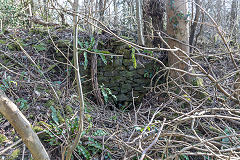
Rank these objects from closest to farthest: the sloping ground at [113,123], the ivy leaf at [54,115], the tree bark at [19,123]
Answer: the tree bark at [19,123] → the sloping ground at [113,123] → the ivy leaf at [54,115]

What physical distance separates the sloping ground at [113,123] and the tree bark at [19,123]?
1.27ft

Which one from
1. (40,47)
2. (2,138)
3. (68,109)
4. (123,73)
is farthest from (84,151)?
(40,47)

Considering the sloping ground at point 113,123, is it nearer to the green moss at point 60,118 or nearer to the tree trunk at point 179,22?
the green moss at point 60,118

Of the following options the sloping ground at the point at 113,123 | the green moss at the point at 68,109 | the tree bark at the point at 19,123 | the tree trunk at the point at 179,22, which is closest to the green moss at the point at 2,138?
the sloping ground at the point at 113,123

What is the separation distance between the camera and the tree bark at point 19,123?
119cm

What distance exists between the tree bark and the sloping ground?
39 centimetres

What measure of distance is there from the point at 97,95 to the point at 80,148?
189cm

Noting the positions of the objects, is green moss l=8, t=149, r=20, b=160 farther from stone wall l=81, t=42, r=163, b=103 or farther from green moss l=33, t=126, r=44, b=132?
stone wall l=81, t=42, r=163, b=103

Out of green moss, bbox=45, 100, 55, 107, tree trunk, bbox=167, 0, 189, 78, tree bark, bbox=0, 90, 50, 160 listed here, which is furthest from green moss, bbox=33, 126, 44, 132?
tree trunk, bbox=167, 0, 189, 78

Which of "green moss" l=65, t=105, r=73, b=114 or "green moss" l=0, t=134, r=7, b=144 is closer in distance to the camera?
"green moss" l=0, t=134, r=7, b=144

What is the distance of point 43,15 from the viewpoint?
21.2 ft

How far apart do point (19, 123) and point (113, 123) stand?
2.34 meters

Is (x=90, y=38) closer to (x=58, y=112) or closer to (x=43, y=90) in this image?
(x=43, y=90)

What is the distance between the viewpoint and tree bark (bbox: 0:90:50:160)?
1187 mm
